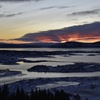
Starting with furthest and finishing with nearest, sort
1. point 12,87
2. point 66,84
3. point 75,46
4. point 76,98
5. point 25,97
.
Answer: point 75,46
point 66,84
point 12,87
point 76,98
point 25,97

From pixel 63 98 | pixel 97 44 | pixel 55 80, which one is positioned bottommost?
pixel 97 44

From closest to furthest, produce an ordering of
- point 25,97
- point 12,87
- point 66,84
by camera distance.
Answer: point 25,97, point 12,87, point 66,84

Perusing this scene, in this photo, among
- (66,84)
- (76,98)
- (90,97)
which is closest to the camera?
(76,98)

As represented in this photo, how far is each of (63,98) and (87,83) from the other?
31.7 feet

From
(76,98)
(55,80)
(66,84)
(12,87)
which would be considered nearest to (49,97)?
(76,98)

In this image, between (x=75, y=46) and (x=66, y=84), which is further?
(x=75, y=46)

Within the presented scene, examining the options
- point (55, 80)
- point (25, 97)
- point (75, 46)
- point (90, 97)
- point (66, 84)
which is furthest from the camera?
point (75, 46)

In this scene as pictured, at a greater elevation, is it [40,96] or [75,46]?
[40,96]

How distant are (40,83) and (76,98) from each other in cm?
728

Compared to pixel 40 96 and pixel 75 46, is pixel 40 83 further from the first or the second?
pixel 75 46

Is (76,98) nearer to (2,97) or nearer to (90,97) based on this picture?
(90,97)

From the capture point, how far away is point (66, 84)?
77.6 ft

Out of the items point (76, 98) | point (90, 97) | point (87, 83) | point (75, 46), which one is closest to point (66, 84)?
point (87, 83)

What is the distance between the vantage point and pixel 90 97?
19.0 meters
